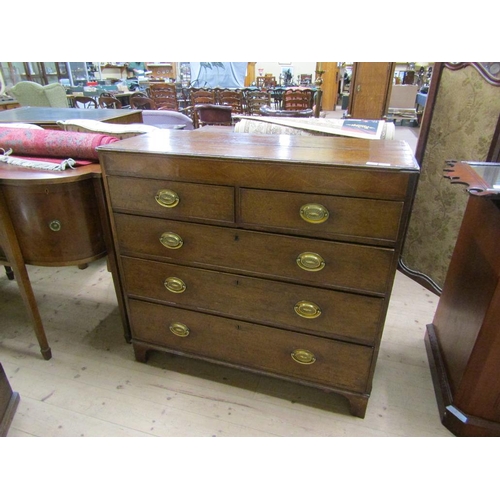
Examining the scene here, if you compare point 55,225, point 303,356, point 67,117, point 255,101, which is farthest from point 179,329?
point 255,101

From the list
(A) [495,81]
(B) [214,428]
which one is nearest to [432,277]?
(A) [495,81]

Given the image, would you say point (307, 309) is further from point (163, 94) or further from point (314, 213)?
point (163, 94)

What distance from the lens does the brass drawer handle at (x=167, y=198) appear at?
1.14m

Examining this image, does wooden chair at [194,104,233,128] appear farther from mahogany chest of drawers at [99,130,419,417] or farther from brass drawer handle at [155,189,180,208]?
brass drawer handle at [155,189,180,208]

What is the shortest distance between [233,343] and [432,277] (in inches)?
53.4

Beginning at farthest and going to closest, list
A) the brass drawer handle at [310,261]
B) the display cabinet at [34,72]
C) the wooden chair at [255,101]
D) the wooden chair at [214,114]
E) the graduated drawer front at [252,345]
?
the display cabinet at [34,72] → the wooden chair at [255,101] → the wooden chair at [214,114] → the graduated drawer front at [252,345] → the brass drawer handle at [310,261]

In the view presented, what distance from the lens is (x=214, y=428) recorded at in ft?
4.16

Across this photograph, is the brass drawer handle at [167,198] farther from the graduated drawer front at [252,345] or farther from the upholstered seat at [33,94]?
the upholstered seat at [33,94]

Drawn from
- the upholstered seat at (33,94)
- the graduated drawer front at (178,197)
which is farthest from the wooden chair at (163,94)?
the graduated drawer front at (178,197)

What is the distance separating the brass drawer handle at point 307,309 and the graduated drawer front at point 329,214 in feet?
0.83

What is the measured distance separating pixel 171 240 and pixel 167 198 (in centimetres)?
16

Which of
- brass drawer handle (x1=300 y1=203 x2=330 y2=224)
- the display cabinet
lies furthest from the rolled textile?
the display cabinet

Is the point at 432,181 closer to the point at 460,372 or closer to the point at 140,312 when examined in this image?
the point at 460,372

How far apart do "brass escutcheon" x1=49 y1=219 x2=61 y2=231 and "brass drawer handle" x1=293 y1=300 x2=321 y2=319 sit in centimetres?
94
